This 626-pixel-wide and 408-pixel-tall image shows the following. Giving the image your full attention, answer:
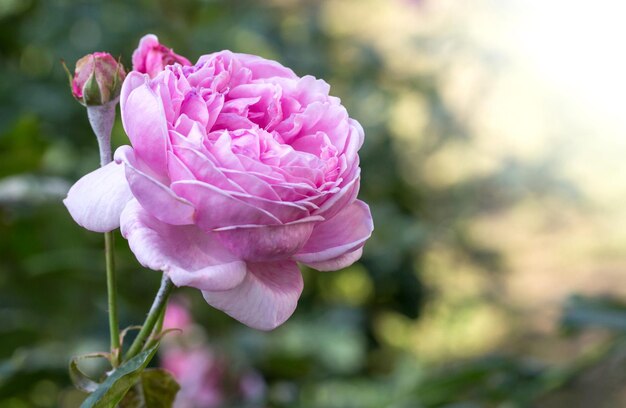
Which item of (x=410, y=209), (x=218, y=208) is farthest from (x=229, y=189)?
(x=410, y=209)

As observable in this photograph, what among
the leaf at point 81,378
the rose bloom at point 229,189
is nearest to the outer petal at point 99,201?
the rose bloom at point 229,189

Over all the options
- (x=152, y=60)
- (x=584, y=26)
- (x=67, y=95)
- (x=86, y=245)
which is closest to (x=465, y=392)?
(x=86, y=245)

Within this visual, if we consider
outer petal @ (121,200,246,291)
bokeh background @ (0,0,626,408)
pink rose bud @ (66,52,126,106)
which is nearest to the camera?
outer petal @ (121,200,246,291)

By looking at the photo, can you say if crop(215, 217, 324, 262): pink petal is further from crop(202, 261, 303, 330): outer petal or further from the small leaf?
the small leaf

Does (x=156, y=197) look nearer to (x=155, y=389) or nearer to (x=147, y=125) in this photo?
(x=147, y=125)

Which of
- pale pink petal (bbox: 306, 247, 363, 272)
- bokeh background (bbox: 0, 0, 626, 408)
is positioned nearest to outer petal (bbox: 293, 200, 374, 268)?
pale pink petal (bbox: 306, 247, 363, 272)

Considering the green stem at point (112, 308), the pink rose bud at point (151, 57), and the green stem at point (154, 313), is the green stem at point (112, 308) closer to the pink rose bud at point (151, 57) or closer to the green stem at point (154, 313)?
the green stem at point (154, 313)

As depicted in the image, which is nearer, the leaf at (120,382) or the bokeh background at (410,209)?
the leaf at (120,382)
